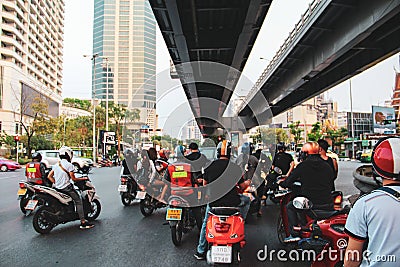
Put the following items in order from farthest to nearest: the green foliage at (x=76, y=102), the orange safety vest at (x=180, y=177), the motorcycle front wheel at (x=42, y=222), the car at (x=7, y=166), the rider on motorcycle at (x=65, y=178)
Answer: the green foliage at (x=76, y=102)
the car at (x=7, y=166)
the rider on motorcycle at (x=65, y=178)
the motorcycle front wheel at (x=42, y=222)
the orange safety vest at (x=180, y=177)

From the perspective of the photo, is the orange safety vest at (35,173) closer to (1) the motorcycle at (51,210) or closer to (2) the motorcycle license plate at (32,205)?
(2) the motorcycle license plate at (32,205)

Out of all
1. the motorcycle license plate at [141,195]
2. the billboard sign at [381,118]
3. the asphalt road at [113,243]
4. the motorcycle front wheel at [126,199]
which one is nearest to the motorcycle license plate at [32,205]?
Result: the asphalt road at [113,243]

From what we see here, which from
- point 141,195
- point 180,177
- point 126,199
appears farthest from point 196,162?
point 126,199

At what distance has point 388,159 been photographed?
6.49ft

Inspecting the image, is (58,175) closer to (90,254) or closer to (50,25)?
(90,254)

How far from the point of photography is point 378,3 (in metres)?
8.42

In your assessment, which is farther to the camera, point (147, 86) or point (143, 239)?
point (147, 86)

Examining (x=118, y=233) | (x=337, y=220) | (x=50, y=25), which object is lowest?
(x=118, y=233)

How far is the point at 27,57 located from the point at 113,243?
2668 inches

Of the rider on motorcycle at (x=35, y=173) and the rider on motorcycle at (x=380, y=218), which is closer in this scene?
the rider on motorcycle at (x=380, y=218)

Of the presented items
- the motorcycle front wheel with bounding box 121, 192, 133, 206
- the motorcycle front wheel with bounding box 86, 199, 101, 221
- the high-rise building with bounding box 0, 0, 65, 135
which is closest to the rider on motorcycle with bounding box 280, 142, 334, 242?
the motorcycle front wheel with bounding box 86, 199, 101, 221

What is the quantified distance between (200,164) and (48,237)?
3.01 m

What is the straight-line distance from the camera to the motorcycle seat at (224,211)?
434 centimetres

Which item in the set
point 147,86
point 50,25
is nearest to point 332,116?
point 50,25
